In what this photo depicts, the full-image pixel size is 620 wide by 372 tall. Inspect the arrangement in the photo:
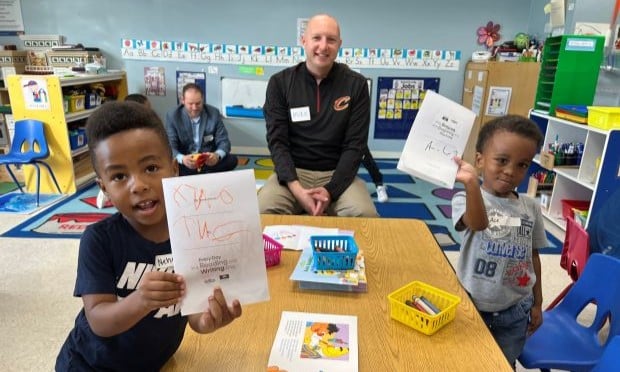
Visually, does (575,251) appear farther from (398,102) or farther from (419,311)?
(398,102)

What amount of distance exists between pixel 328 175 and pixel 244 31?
12.1ft

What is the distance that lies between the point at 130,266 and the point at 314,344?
429 millimetres

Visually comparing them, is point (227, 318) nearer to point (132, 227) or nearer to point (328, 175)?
point (132, 227)

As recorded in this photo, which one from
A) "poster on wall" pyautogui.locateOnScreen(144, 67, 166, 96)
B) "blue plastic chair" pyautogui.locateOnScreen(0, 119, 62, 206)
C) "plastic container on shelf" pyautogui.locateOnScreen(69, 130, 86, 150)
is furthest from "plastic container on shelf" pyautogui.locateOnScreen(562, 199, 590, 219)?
"poster on wall" pyautogui.locateOnScreen(144, 67, 166, 96)

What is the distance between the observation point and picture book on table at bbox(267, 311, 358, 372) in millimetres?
840

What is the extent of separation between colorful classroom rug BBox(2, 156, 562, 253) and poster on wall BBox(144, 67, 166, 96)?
1756mm

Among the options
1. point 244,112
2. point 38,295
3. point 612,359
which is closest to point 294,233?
point 612,359

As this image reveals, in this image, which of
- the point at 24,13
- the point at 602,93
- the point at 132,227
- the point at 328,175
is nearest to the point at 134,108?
the point at 132,227

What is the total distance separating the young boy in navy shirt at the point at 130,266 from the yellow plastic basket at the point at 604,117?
119 inches

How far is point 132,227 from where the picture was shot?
2.92 feet

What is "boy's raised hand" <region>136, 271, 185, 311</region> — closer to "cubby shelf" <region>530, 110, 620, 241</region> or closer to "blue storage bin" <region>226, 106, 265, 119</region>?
"cubby shelf" <region>530, 110, 620, 241</region>

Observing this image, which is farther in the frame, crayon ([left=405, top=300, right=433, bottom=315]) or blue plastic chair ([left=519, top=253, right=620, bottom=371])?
blue plastic chair ([left=519, top=253, right=620, bottom=371])

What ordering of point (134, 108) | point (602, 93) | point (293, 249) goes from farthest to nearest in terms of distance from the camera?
point (602, 93) → point (293, 249) → point (134, 108)

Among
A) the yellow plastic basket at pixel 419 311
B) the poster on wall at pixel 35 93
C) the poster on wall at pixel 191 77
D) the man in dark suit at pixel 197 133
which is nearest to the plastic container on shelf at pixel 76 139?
the poster on wall at pixel 35 93
